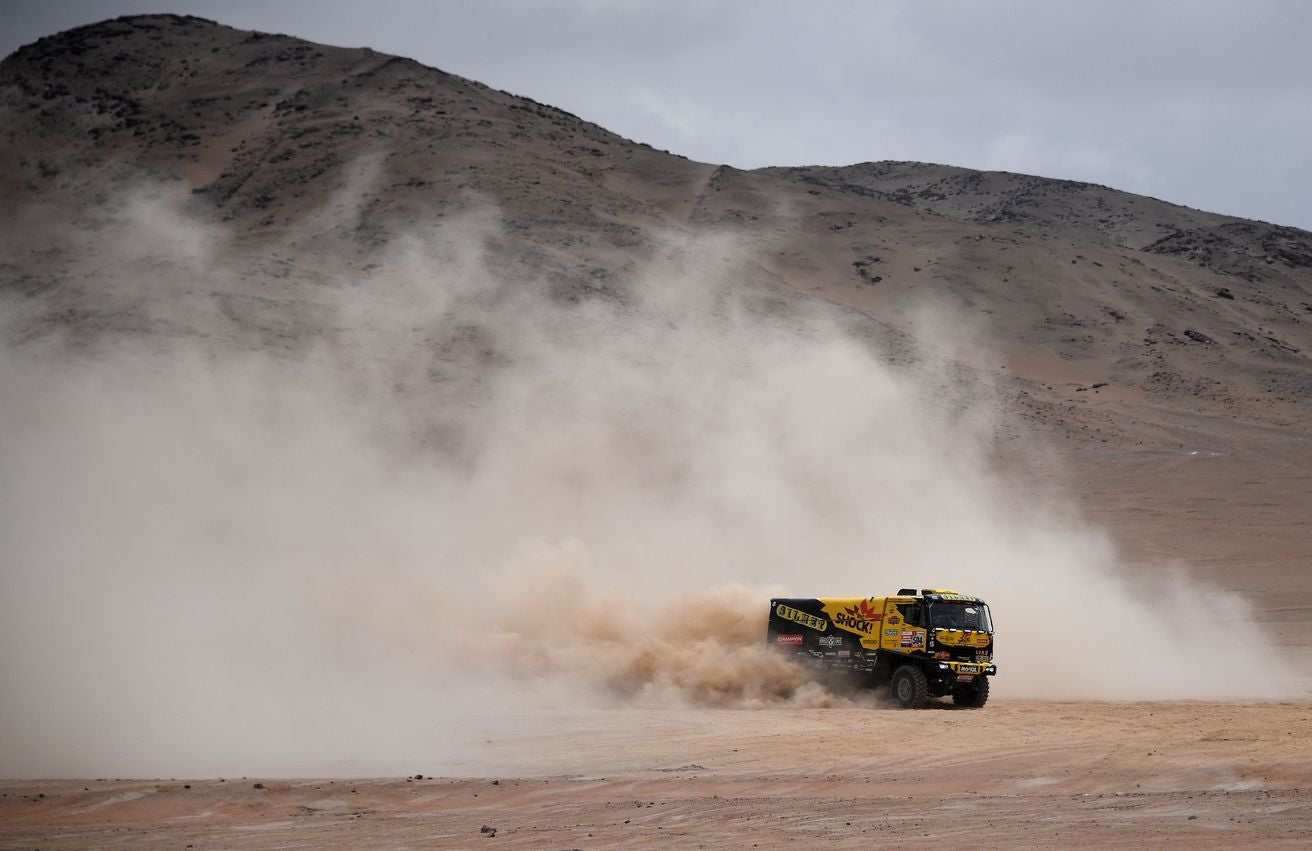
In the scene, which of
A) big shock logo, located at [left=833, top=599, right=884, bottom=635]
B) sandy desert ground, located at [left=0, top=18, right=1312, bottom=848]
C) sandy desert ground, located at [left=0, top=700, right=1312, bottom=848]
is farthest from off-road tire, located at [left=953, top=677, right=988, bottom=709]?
sandy desert ground, located at [left=0, top=700, right=1312, bottom=848]

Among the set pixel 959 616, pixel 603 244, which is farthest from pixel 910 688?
pixel 603 244

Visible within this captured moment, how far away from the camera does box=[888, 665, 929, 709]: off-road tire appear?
2427 centimetres

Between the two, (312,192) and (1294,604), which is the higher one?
(312,192)

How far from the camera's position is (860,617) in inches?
1014

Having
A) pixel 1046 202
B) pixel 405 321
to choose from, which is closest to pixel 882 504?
pixel 405 321

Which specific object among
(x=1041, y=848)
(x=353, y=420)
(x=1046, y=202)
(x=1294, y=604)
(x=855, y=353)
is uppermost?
(x=1046, y=202)

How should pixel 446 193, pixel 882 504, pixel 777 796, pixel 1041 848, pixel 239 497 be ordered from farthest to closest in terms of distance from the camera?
pixel 446 193, pixel 882 504, pixel 239 497, pixel 777 796, pixel 1041 848

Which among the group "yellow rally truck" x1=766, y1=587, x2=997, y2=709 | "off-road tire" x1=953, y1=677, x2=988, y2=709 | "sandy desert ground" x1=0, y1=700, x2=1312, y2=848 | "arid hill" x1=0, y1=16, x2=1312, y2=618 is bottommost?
"sandy desert ground" x1=0, y1=700, x2=1312, y2=848

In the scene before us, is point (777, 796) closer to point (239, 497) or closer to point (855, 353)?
point (239, 497)

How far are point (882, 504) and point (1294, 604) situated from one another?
14.9 meters

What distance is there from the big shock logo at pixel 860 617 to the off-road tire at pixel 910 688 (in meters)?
1.06

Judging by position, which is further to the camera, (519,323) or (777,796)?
(519,323)

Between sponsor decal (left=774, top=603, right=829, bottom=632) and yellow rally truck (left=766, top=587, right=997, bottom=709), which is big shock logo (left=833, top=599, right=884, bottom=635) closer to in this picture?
yellow rally truck (left=766, top=587, right=997, bottom=709)

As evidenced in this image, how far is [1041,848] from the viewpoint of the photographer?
37.0 ft
